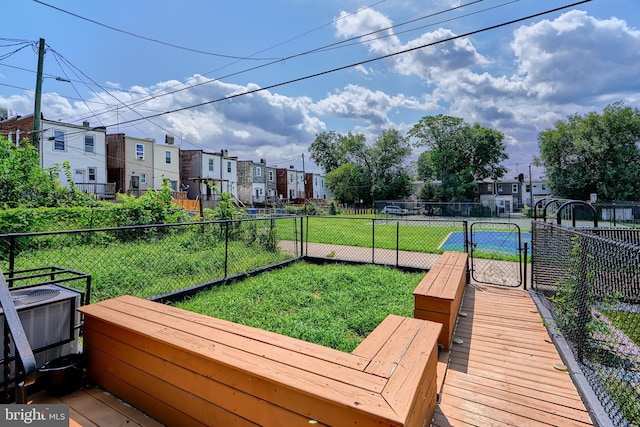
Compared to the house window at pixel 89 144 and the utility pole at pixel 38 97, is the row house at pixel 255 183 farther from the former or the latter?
the utility pole at pixel 38 97

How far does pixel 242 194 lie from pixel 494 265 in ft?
103

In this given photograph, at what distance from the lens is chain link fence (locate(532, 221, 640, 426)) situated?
6.52 ft

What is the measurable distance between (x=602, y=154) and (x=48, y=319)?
40.3 metres

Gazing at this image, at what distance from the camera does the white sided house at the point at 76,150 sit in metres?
18.1

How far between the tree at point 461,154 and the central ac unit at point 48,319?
39229mm

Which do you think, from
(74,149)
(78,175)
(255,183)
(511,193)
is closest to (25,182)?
(74,149)

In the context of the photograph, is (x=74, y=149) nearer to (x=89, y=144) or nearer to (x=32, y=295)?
(x=89, y=144)

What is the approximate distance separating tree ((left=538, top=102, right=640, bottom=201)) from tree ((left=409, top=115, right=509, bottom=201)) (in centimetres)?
699

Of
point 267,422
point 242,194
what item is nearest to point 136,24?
point 267,422

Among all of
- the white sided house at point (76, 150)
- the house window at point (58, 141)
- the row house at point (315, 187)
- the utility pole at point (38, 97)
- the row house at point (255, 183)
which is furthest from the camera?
the row house at point (315, 187)

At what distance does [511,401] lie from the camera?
2217 millimetres

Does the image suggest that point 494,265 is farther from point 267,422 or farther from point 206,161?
point 206,161

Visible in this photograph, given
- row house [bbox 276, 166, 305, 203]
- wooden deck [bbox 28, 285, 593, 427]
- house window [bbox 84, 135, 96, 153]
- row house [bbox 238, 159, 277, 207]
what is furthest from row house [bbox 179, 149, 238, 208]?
wooden deck [bbox 28, 285, 593, 427]

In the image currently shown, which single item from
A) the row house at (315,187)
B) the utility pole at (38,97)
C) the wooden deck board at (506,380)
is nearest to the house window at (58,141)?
the utility pole at (38,97)
